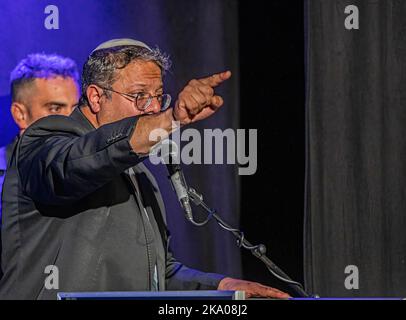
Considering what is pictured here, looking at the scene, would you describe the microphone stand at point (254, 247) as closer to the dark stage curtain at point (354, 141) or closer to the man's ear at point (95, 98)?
the dark stage curtain at point (354, 141)

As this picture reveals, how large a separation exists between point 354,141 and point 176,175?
30.2 inches

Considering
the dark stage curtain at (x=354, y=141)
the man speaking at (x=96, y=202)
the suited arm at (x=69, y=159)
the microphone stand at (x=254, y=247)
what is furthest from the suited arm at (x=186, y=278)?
the suited arm at (x=69, y=159)

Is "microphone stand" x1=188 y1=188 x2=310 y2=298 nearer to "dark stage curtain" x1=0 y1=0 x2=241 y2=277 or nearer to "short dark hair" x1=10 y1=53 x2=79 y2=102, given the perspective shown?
"dark stage curtain" x1=0 y1=0 x2=241 y2=277

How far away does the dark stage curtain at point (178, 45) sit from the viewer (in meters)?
2.88

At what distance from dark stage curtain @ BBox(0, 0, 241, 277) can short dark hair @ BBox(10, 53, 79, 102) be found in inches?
0.9

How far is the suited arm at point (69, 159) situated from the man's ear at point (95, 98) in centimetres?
26

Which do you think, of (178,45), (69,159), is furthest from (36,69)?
(69,159)

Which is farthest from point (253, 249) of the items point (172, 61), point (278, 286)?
point (172, 61)

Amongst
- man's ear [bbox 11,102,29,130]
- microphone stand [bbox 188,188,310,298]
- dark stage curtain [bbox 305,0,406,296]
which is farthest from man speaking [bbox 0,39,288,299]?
dark stage curtain [bbox 305,0,406,296]

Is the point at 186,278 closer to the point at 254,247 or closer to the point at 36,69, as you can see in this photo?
the point at 254,247

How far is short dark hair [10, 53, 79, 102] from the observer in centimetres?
289

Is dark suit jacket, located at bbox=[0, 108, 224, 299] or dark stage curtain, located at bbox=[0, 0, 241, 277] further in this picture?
dark stage curtain, located at bbox=[0, 0, 241, 277]

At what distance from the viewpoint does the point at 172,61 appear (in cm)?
291
